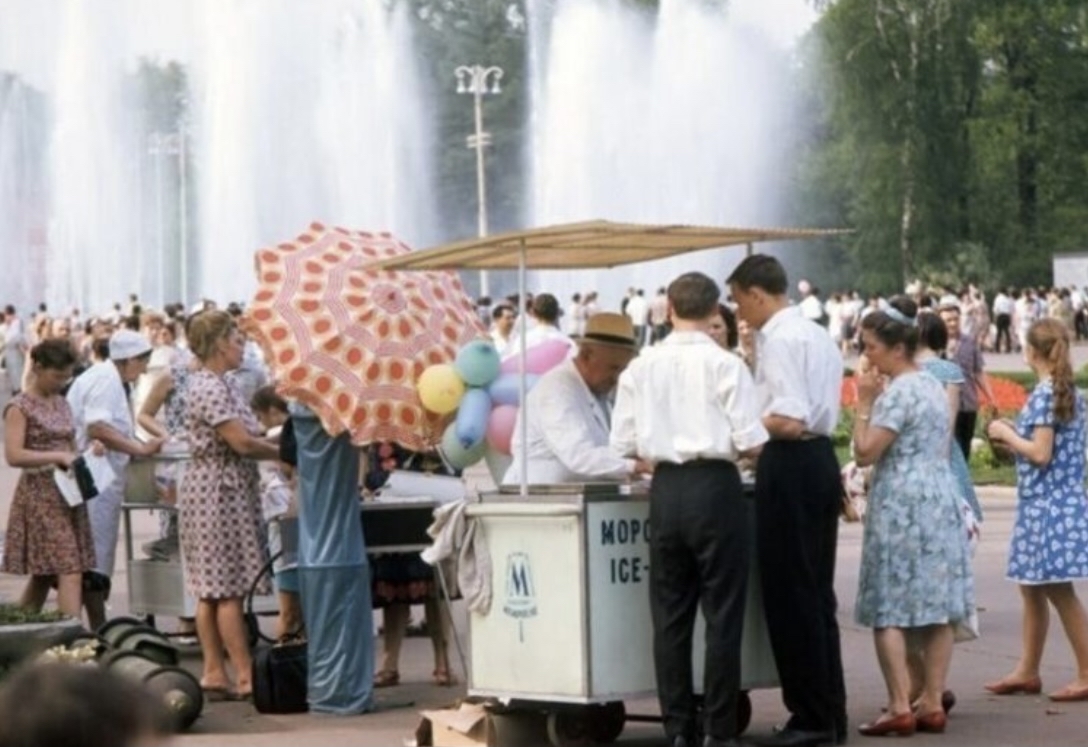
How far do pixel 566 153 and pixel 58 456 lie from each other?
54003 millimetres

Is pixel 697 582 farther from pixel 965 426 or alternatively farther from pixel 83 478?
pixel 965 426

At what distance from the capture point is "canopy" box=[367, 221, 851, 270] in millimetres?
10172

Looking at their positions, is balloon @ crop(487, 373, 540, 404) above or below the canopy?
below

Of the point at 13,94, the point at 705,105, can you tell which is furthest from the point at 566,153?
the point at 13,94

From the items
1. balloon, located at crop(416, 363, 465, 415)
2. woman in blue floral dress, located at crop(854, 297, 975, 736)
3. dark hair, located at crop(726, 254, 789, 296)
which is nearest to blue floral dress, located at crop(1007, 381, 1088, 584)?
woman in blue floral dress, located at crop(854, 297, 975, 736)

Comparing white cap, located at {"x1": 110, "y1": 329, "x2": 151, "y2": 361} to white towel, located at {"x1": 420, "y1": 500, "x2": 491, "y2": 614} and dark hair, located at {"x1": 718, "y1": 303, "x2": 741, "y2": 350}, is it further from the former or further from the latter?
white towel, located at {"x1": 420, "y1": 500, "x2": 491, "y2": 614}

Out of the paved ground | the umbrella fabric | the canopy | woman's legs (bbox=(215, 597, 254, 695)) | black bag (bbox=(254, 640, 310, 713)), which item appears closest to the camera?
the canopy

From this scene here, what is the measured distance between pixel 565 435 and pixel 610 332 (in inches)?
18.0

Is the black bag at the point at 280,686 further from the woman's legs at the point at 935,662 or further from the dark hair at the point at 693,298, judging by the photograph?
the dark hair at the point at 693,298

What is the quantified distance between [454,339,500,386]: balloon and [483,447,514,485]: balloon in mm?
290

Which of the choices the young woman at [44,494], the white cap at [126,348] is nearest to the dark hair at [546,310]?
the white cap at [126,348]

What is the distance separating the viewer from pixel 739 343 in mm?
11664

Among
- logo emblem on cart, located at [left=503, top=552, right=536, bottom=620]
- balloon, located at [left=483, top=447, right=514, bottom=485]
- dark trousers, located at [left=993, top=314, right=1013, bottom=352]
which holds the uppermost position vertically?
dark trousers, located at [left=993, top=314, right=1013, bottom=352]

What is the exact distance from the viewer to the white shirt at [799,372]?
983 centimetres
